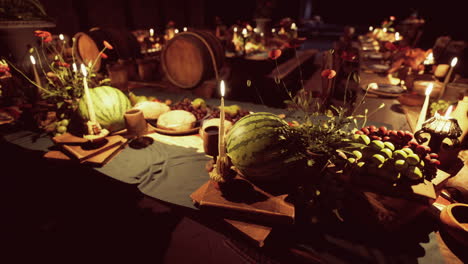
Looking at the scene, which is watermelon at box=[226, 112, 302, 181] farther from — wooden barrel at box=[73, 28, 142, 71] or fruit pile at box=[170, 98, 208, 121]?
wooden barrel at box=[73, 28, 142, 71]

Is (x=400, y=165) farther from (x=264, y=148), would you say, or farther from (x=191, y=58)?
(x=191, y=58)

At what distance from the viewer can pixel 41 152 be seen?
2.44m

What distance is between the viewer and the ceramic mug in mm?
2340

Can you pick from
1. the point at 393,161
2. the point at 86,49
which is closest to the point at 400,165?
the point at 393,161

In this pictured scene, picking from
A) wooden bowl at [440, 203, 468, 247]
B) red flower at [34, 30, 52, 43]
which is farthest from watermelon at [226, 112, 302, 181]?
red flower at [34, 30, 52, 43]

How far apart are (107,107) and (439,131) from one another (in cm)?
289

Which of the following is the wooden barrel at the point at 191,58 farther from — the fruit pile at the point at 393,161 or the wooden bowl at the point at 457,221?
the wooden bowl at the point at 457,221

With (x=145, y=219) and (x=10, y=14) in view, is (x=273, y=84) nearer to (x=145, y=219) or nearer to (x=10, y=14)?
(x=145, y=219)

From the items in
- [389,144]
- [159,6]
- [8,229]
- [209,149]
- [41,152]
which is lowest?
[8,229]

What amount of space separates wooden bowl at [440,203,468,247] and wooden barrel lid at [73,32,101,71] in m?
5.09

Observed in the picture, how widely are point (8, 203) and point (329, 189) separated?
3.27m

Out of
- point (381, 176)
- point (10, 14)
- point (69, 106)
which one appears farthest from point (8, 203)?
point (381, 176)

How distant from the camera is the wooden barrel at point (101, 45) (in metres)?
4.38

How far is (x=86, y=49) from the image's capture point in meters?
4.59
